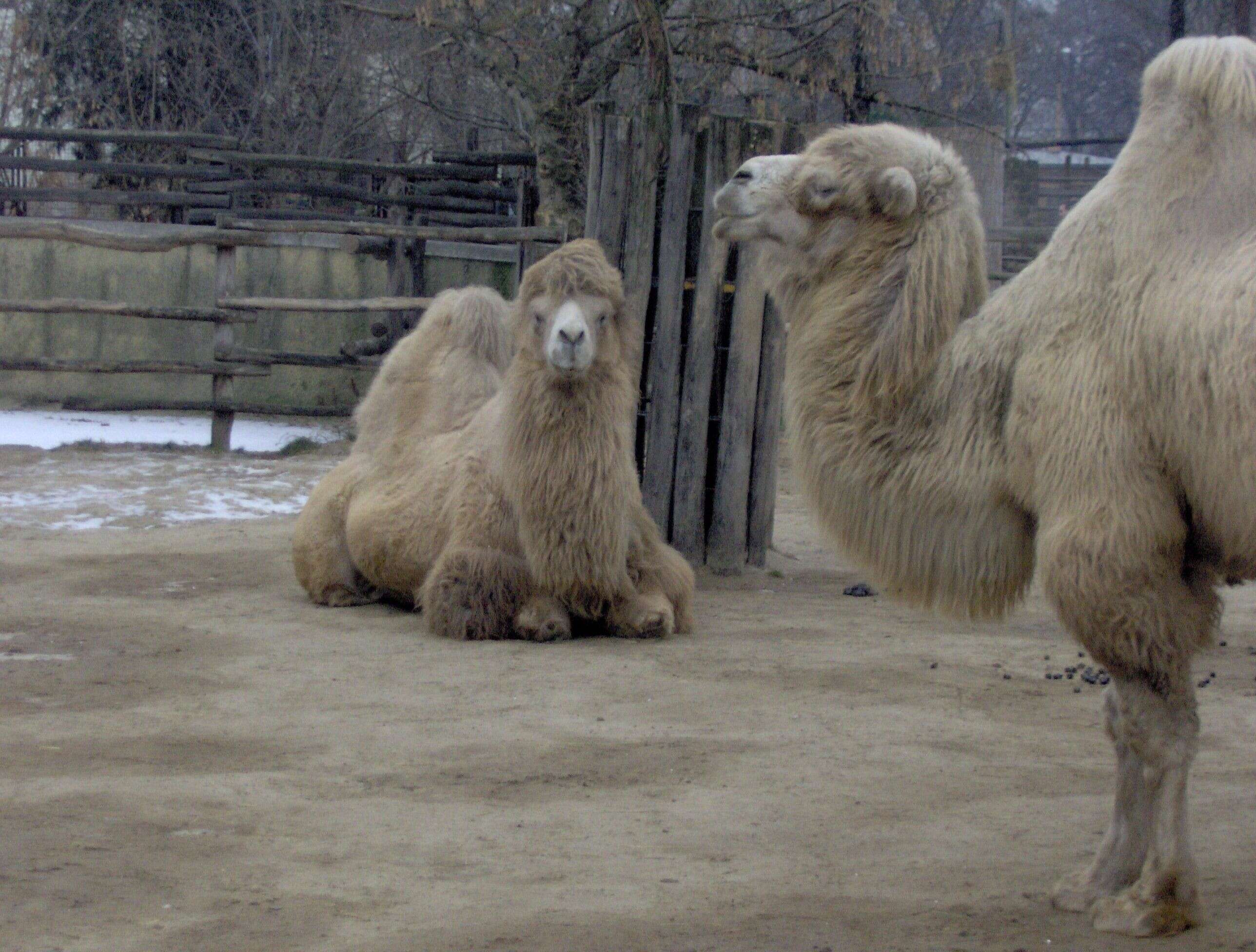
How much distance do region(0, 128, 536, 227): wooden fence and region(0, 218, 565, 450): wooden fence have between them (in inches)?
87.5

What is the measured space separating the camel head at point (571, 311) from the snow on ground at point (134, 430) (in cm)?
685

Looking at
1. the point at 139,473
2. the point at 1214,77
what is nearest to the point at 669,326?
the point at 139,473

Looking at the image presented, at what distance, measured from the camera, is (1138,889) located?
3.44 meters

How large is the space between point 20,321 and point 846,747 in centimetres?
1233

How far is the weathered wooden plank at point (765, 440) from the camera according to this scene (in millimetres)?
8477

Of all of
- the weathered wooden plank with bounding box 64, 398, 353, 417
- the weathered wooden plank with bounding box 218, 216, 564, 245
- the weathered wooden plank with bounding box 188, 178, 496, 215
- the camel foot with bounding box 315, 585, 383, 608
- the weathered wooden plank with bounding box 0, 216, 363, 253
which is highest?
the weathered wooden plank with bounding box 188, 178, 496, 215

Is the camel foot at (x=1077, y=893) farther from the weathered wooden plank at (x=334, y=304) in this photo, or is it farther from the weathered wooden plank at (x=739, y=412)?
the weathered wooden plank at (x=334, y=304)

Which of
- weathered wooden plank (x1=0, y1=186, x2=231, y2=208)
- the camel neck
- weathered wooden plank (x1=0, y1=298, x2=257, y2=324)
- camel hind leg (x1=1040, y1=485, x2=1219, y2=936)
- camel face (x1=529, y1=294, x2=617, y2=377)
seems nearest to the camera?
camel hind leg (x1=1040, y1=485, x2=1219, y2=936)

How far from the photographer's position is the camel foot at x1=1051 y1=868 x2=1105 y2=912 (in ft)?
11.7

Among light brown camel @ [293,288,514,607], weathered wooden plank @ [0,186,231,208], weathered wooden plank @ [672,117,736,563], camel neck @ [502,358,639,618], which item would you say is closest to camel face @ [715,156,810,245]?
camel neck @ [502,358,639,618]

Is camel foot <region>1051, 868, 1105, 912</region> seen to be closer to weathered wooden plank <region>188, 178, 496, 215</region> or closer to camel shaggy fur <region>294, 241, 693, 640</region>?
camel shaggy fur <region>294, 241, 693, 640</region>

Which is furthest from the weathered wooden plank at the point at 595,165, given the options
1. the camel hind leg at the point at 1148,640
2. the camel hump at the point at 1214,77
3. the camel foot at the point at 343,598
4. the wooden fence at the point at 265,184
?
the wooden fence at the point at 265,184

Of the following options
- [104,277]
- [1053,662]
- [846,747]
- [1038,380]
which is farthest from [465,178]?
[1038,380]

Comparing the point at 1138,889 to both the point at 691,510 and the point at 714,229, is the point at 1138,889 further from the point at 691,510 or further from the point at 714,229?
the point at 691,510
